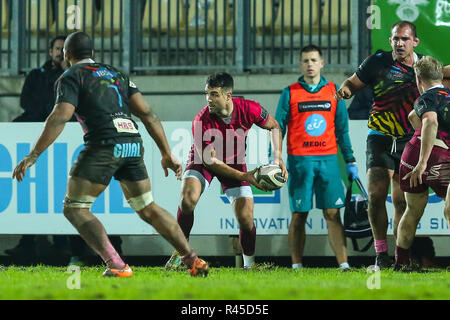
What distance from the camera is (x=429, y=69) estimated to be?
28.7 ft

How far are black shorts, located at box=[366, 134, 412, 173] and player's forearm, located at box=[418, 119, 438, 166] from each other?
1.23 metres

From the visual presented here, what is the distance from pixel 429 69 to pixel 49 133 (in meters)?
3.41

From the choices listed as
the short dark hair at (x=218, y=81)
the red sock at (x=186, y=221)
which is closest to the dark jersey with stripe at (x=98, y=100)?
the short dark hair at (x=218, y=81)

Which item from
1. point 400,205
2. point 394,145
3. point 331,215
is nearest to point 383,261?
point 400,205

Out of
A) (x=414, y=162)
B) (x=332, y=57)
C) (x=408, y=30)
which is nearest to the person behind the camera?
(x=414, y=162)

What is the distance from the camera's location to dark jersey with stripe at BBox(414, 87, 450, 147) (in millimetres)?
8609

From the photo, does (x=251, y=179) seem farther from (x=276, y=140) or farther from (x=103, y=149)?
(x=103, y=149)

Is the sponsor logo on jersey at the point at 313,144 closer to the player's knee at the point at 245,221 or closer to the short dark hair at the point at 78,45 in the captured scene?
the player's knee at the point at 245,221

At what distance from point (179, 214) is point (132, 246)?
2.04m

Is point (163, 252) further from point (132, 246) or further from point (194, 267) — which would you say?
point (194, 267)

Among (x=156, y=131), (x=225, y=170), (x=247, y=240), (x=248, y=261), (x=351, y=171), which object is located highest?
(x=156, y=131)

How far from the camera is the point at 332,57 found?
1462 cm

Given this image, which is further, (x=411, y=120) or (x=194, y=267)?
(x=411, y=120)
